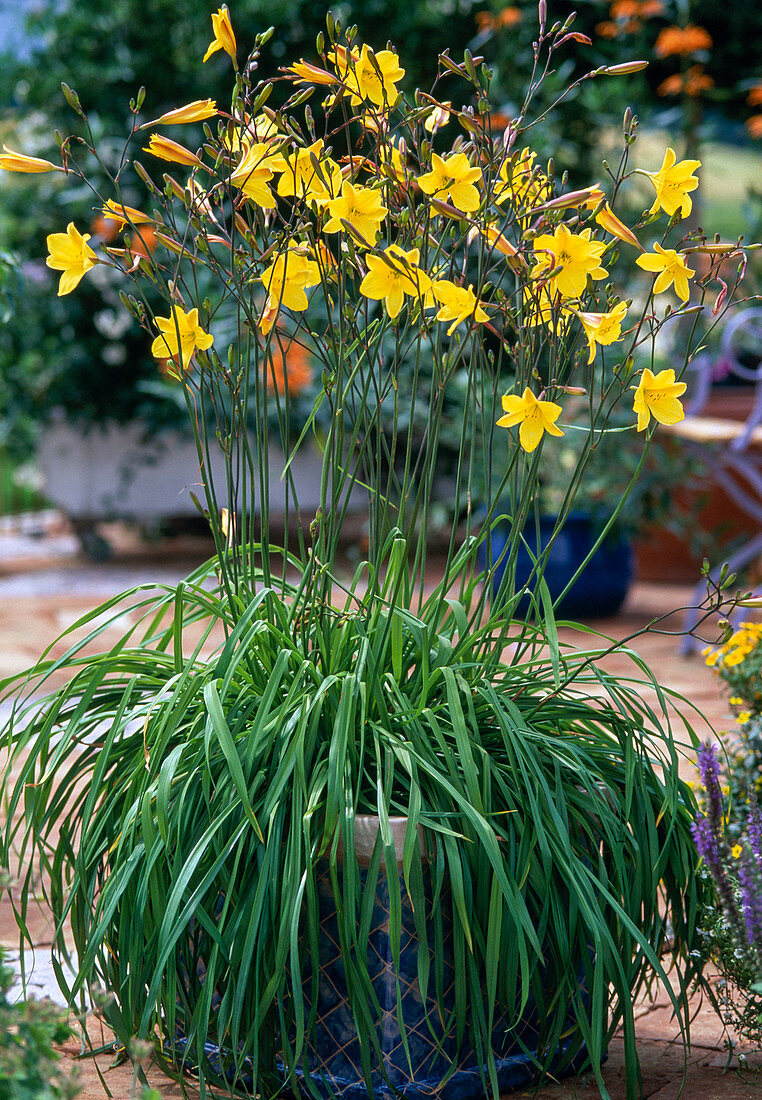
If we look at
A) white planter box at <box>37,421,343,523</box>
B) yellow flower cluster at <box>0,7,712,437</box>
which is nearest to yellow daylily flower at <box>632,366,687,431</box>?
yellow flower cluster at <box>0,7,712,437</box>

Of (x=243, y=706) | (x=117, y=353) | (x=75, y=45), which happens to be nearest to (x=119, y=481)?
(x=117, y=353)

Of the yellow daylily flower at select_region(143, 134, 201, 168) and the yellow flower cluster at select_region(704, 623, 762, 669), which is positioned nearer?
the yellow daylily flower at select_region(143, 134, 201, 168)

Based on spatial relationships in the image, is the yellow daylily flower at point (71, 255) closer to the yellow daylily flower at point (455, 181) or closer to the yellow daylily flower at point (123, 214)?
the yellow daylily flower at point (123, 214)

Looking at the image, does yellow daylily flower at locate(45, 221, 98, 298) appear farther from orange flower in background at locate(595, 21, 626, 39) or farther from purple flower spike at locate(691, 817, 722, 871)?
orange flower in background at locate(595, 21, 626, 39)

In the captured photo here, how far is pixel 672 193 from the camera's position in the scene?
1.23 meters

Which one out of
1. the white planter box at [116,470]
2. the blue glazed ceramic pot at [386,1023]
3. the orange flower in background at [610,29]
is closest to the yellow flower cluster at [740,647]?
the blue glazed ceramic pot at [386,1023]

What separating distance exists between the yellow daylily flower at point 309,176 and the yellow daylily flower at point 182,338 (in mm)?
167

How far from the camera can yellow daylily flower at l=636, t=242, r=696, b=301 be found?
1.21 metres

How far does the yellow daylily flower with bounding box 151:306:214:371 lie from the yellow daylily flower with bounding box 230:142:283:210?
0.13 metres

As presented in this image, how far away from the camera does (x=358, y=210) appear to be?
1134 mm

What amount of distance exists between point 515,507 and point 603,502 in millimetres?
2628

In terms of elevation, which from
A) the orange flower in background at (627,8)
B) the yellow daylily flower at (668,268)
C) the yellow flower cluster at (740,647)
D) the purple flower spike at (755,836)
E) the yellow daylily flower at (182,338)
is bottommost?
the purple flower spike at (755,836)

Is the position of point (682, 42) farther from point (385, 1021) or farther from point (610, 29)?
point (385, 1021)

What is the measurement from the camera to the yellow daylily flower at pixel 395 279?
3.60ft
